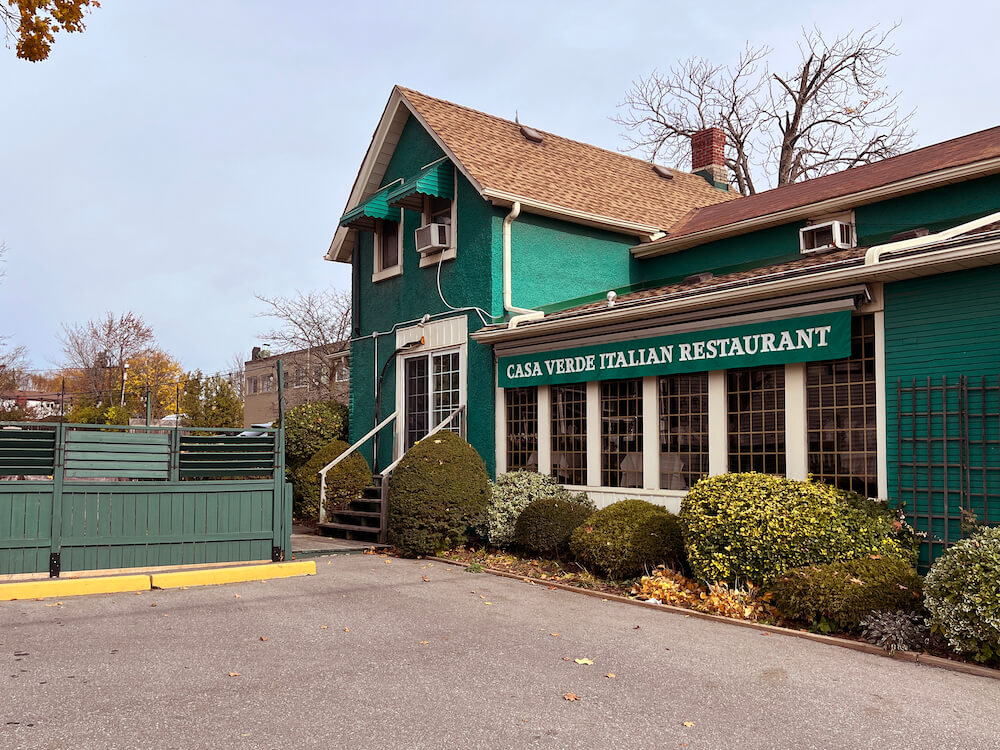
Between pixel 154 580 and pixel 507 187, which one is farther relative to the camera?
pixel 507 187

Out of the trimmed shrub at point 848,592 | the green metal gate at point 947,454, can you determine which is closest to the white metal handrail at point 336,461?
the trimmed shrub at point 848,592

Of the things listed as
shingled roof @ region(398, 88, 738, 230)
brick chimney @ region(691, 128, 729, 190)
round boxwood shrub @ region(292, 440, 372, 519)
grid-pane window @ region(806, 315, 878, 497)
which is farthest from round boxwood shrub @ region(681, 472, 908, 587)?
brick chimney @ region(691, 128, 729, 190)

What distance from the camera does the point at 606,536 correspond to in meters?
9.51

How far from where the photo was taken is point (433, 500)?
11.5 meters

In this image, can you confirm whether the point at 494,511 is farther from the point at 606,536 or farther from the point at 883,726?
the point at 883,726

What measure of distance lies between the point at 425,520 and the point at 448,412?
3034mm

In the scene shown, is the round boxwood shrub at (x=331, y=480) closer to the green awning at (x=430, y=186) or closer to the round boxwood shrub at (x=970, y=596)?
the green awning at (x=430, y=186)

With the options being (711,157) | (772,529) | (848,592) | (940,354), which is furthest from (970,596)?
(711,157)

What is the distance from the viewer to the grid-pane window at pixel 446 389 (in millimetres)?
14047

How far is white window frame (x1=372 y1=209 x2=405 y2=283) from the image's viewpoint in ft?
50.7

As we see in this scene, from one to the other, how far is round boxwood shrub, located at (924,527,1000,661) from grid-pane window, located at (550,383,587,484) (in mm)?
5718

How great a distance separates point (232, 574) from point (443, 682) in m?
4.80

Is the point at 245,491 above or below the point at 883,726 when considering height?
above

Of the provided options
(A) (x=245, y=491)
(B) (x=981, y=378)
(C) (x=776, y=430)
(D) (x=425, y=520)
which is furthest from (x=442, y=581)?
(B) (x=981, y=378)
